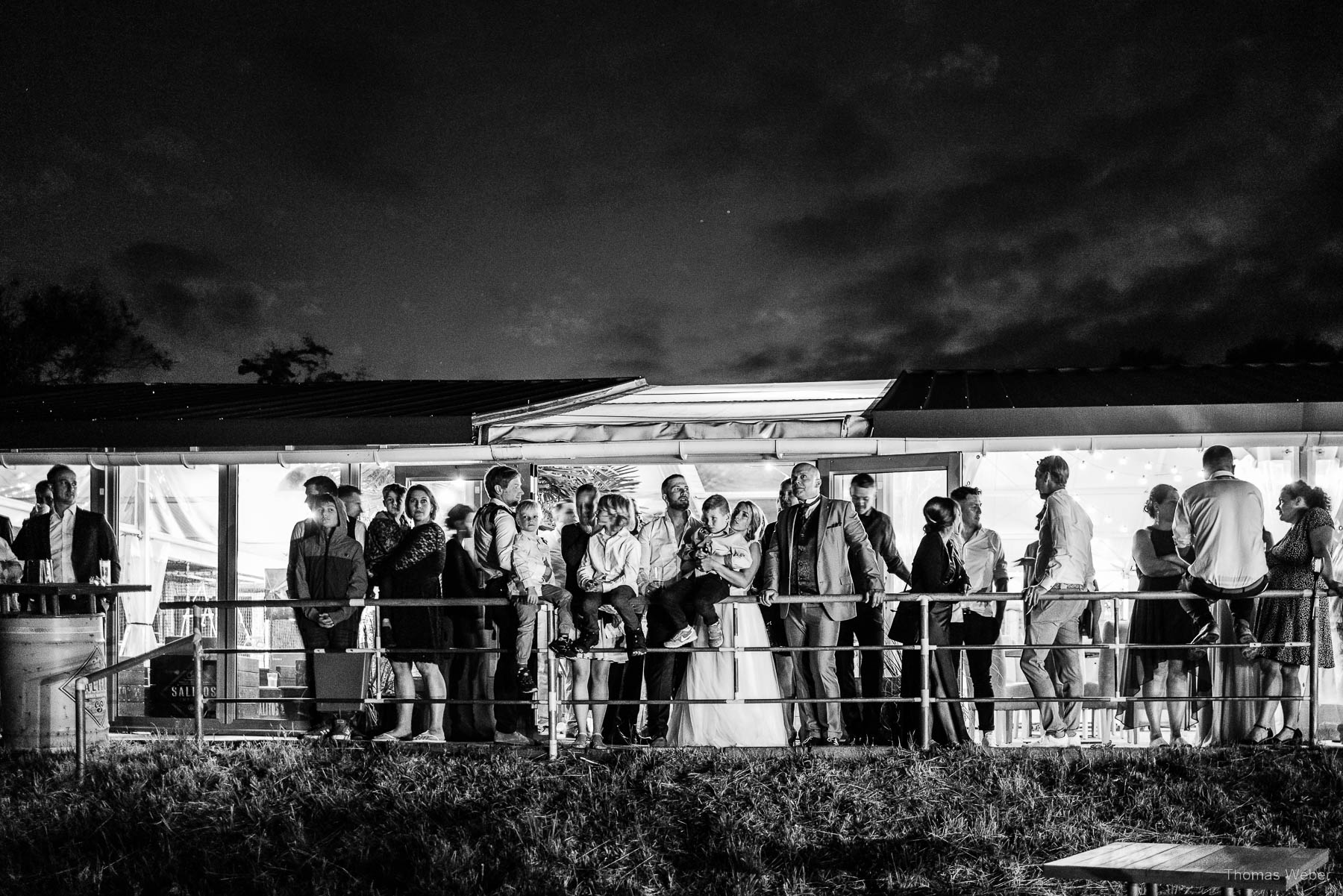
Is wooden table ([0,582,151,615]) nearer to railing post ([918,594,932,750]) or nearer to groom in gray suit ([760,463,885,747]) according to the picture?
groom in gray suit ([760,463,885,747])

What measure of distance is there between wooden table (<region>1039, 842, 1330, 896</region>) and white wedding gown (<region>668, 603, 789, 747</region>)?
356 centimetres

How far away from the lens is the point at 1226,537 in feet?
27.3

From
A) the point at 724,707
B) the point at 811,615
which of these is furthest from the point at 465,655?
the point at 811,615

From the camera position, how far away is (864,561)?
8820 mm

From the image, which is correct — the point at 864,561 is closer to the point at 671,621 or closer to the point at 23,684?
the point at 671,621

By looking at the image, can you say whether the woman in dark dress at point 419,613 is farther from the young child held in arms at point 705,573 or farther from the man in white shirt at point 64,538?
the man in white shirt at point 64,538

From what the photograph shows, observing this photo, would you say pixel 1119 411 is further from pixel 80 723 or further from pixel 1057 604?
pixel 80 723

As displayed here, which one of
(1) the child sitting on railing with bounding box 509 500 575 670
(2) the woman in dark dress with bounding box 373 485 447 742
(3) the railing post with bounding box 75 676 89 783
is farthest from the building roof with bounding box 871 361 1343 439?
(3) the railing post with bounding box 75 676 89 783

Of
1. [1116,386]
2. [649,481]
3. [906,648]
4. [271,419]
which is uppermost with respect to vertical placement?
[1116,386]

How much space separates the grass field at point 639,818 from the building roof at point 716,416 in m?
2.72

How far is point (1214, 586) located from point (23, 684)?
26.9 ft

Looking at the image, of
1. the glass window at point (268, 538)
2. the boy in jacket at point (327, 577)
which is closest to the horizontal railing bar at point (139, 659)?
the boy in jacket at point (327, 577)

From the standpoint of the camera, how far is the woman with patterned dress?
856 centimetres

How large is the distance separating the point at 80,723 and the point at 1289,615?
800cm
